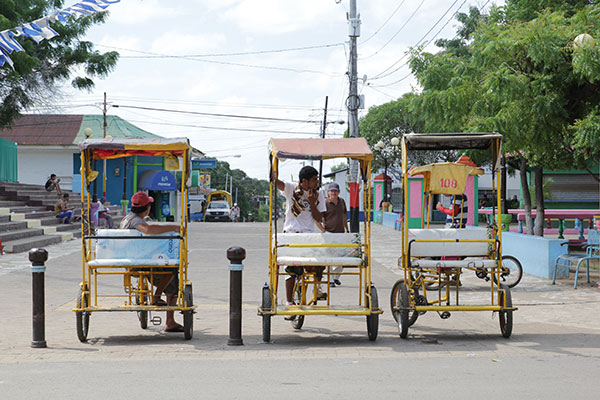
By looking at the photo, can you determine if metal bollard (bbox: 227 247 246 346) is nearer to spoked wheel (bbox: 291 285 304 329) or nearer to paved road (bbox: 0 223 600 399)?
paved road (bbox: 0 223 600 399)

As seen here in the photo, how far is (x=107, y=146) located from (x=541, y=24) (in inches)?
311

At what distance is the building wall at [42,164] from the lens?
160 feet

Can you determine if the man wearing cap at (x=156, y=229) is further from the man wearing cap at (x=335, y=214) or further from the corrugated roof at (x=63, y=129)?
the corrugated roof at (x=63, y=129)

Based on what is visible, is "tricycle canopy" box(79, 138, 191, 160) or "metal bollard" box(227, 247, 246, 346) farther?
"tricycle canopy" box(79, 138, 191, 160)

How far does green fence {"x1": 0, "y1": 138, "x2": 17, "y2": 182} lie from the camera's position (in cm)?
2977

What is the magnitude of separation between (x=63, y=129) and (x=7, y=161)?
20.9 metres

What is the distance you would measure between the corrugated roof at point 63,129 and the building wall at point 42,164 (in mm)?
781

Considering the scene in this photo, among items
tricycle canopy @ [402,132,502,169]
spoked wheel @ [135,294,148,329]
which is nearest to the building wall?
spoked wheel @ [135,294,148,329]

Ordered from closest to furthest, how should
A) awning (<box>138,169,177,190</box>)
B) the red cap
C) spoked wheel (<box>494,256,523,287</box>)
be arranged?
the red cap → spoked wheel (<box>494,256,523,287</box>) → awning (<box>138,169,177,190</box>)

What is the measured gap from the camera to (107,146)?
838 centimetres

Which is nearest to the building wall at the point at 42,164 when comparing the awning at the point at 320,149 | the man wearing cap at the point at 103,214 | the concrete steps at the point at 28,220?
the concrete steps at the point at 28,220

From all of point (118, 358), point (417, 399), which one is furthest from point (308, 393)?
point (118, 358)

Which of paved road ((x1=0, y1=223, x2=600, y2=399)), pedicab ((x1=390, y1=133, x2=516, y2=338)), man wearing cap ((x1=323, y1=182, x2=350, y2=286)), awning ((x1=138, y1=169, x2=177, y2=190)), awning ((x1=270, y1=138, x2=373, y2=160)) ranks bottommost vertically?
paved road ((x1=0, y1=223, x2=600, y2=399))

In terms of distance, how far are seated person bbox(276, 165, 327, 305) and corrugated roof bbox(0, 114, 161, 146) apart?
1630 inches
